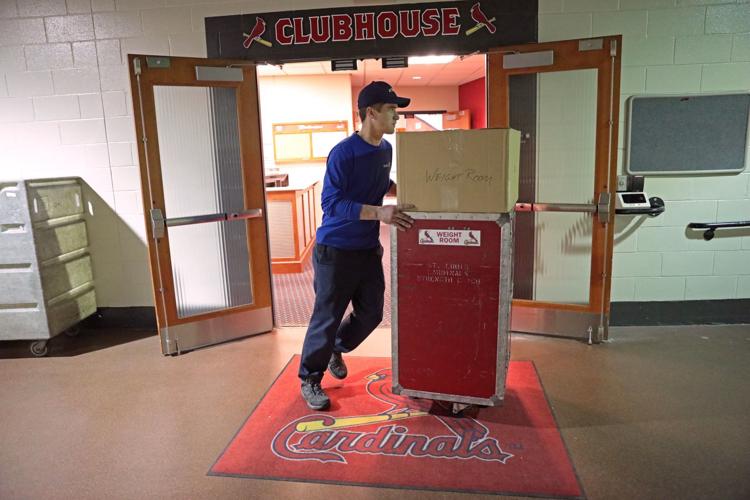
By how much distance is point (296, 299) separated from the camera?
4926 mm

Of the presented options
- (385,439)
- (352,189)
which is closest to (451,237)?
(352,189)

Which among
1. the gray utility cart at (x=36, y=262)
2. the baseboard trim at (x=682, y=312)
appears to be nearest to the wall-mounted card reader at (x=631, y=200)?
the baseboard trim at (x=682, y=312)

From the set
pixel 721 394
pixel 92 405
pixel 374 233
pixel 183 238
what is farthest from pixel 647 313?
pixel 92 405

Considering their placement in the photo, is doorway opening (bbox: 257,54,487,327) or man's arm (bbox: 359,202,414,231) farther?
doorway opening (bbox: 257,54,487,327)

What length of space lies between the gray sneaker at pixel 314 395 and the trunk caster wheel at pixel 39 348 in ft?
7.21

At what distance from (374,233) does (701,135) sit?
267 cm

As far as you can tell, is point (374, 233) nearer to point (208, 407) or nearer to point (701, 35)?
point (208, 407)

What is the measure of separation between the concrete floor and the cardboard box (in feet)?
4.05

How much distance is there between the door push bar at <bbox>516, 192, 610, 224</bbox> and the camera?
3.43 metres

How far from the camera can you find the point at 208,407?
9.41 ft

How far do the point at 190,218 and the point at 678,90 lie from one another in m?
3.63

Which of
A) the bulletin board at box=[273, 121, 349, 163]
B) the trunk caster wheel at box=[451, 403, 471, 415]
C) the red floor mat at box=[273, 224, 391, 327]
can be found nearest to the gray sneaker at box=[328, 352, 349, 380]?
the trunk caster wheel at box=[451, 403, 471, 415]

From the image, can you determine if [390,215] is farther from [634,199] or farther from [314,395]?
[634,199]

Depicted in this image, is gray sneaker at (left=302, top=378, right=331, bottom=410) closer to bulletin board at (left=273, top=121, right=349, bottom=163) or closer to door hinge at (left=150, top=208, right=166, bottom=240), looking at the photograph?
door hinge at (left=150, top=208, right=166, bottom=240)
